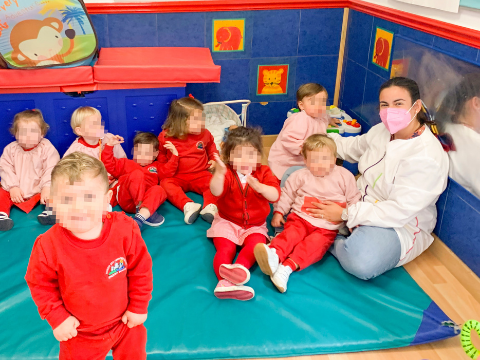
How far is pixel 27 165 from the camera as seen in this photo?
273 cm

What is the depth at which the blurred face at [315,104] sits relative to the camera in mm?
2846

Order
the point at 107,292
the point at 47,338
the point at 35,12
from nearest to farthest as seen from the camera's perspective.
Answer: the point at 107,292, the point at 47,338, the point at 35,12

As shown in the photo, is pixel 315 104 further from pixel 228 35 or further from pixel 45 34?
pixel 45 34

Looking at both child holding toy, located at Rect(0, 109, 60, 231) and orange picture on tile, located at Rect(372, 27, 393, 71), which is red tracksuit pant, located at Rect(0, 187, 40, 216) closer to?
child holding toy, located at Rect(0, 109, 60, 231)

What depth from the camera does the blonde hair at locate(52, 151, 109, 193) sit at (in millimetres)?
1218

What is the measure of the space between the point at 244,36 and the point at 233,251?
6.11 feet

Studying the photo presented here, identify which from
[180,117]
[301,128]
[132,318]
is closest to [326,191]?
[301,128]

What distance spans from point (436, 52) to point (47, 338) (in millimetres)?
2209

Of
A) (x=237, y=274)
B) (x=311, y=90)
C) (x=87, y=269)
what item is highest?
(x=311, y=90)

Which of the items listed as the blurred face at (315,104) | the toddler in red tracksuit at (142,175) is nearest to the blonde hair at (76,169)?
the toddler in red tracksuit at (142,175)

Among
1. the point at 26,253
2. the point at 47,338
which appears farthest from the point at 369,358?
the point at 26,253

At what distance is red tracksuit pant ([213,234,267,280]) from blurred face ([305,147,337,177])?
428mm

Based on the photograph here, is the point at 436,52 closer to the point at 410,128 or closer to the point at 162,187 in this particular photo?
the point at 410,128

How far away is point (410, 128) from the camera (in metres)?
2.25
